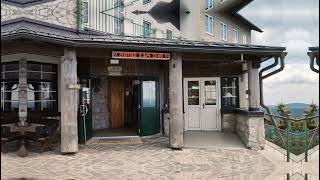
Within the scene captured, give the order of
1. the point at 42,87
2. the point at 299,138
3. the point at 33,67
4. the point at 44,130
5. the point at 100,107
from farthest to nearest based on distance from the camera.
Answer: the point at 100,107 → the point at 42,87 → the point at 33,67 → the point at 299,138 → the point at 44,130

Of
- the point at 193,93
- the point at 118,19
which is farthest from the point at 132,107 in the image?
the point at 118,19

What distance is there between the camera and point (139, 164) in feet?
25.6

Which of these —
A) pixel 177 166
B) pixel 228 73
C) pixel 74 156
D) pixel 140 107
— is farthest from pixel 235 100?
pixel 74 156

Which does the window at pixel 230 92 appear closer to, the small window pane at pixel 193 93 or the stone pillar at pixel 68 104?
the small window pane at pixel 193 93

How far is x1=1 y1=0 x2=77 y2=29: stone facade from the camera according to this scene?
786 cm

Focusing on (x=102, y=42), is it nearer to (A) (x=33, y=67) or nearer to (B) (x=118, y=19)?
(A) (x=33, y=67)

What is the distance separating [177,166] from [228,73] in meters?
5.39

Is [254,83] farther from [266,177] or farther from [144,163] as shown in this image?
[144,163]

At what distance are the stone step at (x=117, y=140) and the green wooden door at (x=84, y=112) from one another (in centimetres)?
24

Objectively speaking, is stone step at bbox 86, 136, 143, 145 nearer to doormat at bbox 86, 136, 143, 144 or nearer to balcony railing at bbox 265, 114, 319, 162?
doormat at bbox 86, 136, 143, 144

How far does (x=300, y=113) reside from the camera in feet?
25.5

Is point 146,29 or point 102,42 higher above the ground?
point 146,29

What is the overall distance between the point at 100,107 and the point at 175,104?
4.20m

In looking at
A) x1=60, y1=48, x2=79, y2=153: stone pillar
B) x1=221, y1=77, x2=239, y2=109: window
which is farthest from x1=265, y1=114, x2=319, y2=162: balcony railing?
x1=60, y1=48, x2=79, y2=153: stone pillar
